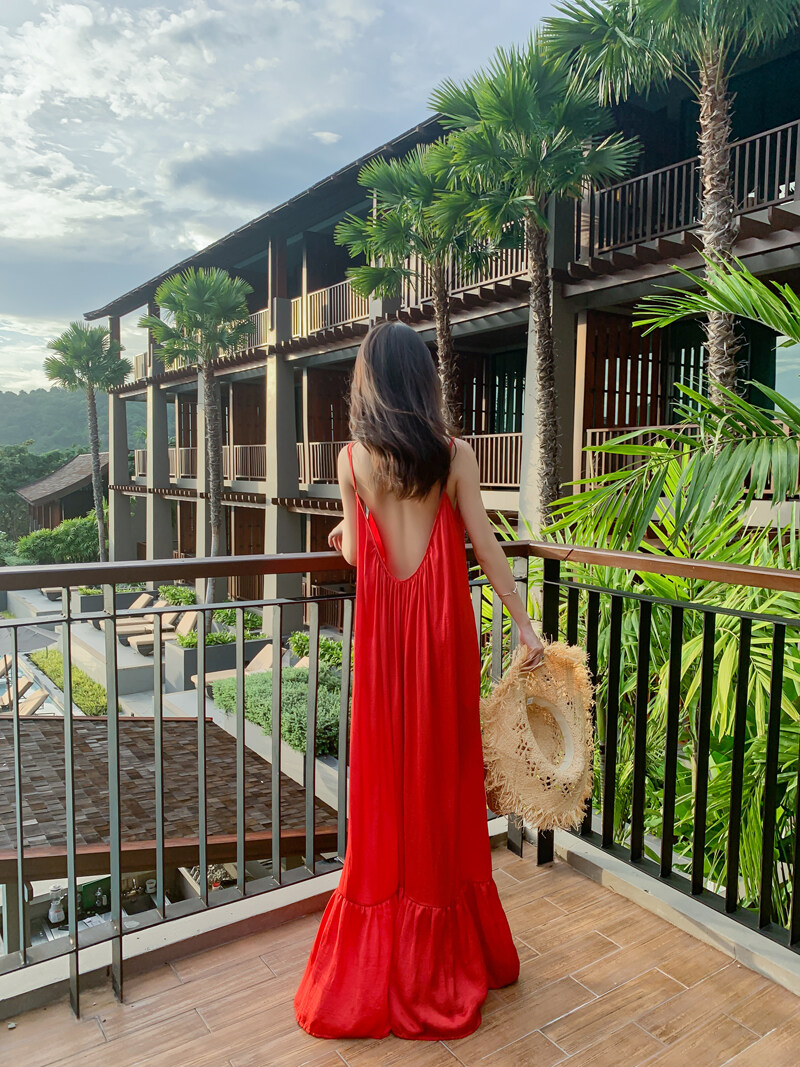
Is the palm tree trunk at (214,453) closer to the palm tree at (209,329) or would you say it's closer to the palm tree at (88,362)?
the palm tree at (209,329)

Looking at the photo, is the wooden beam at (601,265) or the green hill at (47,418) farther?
the green hill at (47,418)

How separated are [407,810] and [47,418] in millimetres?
63757

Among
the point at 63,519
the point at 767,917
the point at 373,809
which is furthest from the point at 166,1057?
the point at 63,519

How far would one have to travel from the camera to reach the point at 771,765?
1970 millimetres

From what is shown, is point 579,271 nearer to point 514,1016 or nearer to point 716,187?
point 716,187

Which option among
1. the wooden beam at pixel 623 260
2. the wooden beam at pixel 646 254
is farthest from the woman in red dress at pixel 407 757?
the wooden beam at pixel 623 260

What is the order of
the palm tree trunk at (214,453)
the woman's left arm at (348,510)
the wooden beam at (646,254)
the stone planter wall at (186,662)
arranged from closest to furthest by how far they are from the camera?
1. the woman's left arm at (348,510)
2. the wooden beam at (646,254)
3. the stone planter wall at (186,662)
4. the palm tree trunk at (214,453)

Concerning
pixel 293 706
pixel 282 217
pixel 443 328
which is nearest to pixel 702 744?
pixel 293 706

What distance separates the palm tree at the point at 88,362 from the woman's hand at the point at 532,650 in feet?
89.8

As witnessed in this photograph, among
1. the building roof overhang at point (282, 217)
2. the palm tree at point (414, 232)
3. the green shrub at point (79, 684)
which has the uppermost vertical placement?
the building roof overhang at point (282, 217)

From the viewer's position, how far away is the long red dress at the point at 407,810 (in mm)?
1802

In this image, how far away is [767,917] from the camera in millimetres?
2049

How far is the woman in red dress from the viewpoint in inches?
70.1

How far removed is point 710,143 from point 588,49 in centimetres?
156
